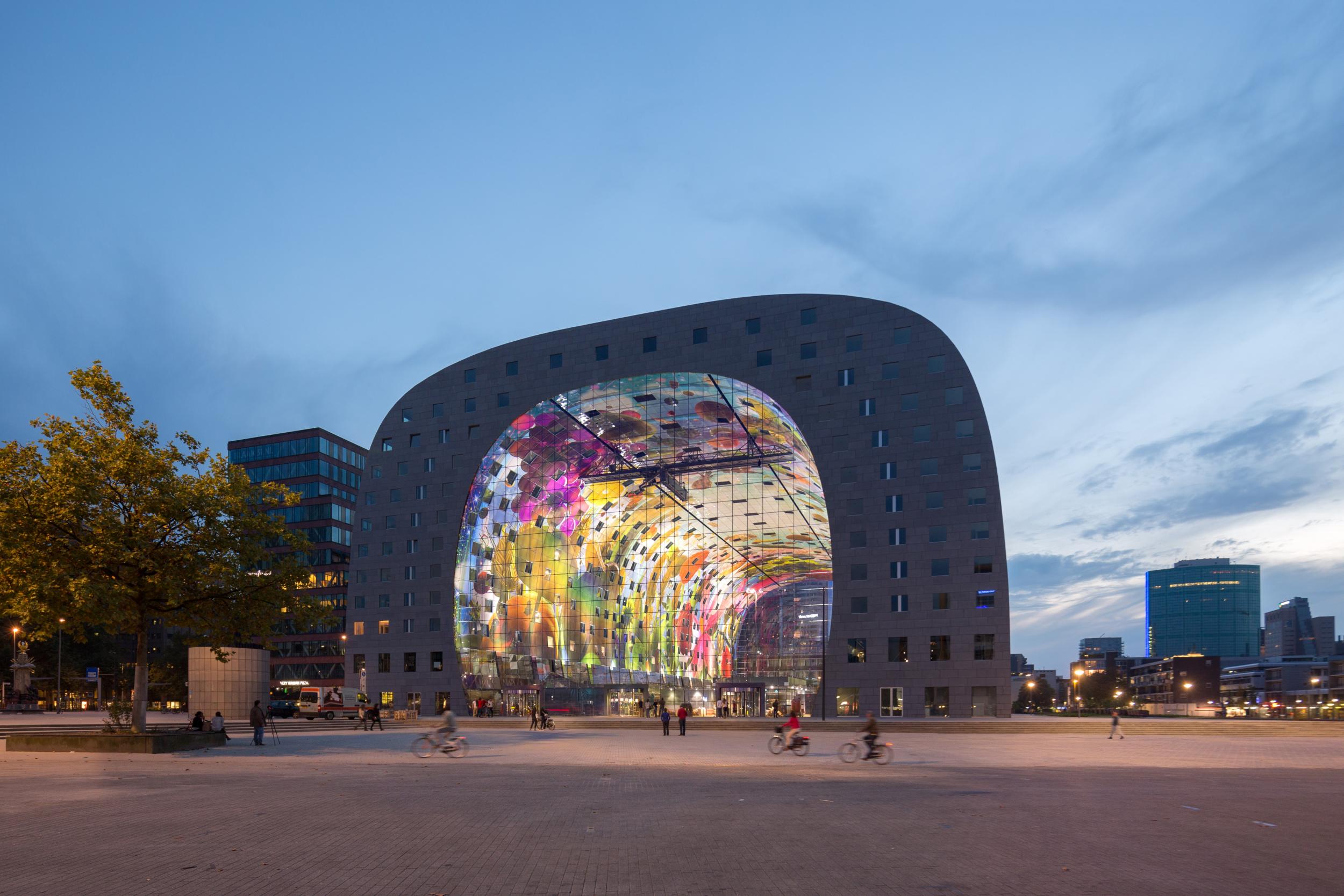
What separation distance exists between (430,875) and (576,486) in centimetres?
6967

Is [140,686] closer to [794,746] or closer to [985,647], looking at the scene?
[794,746]

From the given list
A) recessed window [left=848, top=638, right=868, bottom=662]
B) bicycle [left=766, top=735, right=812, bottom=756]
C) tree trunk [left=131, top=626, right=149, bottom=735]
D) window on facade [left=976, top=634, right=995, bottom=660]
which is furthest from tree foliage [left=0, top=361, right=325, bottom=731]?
window on facade [left=976, top=634, right=995, bottom=660]

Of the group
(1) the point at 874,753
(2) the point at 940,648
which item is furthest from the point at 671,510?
(1) the point at 874,753

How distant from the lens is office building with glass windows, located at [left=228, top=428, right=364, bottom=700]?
118m

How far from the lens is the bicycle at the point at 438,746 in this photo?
29.8 metres

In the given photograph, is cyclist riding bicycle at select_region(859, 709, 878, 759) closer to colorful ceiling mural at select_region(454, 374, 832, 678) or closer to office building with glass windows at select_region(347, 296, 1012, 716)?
office building with glass windows at select_region(347, 296, 1012, 716)

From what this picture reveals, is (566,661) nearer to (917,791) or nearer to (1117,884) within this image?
(917,791)

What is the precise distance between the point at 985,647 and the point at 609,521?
3490 centimetres

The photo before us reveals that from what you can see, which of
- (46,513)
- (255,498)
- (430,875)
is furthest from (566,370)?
(430,875)

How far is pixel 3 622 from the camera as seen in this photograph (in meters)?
83.3

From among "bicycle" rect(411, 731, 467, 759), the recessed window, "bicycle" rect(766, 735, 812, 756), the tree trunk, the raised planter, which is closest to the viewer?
"bicycle" rect(766, 735, 812, 756)

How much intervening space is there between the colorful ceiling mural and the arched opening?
0.42 feet

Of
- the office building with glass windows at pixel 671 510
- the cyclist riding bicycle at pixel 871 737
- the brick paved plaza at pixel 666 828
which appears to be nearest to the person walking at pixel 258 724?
the brick paved plaza at pixel 666 828

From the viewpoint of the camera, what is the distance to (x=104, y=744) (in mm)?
30391
